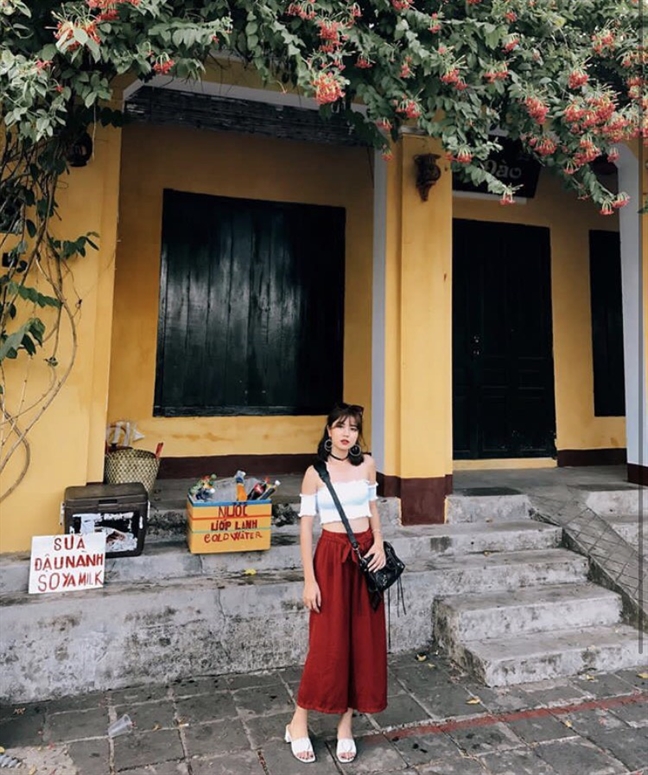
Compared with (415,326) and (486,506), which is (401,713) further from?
(415,326)

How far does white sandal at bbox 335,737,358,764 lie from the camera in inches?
100

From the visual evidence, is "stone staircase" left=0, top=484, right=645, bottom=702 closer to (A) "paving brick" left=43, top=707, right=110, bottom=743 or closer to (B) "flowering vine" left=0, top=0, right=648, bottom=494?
(A) "paving brick" left=43, top=707, right=110, bottom=743

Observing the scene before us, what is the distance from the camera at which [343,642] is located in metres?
2.56

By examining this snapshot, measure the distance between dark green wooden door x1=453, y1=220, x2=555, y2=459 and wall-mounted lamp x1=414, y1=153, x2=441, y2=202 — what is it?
1.89 meters

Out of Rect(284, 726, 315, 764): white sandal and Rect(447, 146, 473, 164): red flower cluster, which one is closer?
Rect(284, 726, 315, 764): white sandal

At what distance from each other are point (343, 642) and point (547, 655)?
1.43 metres

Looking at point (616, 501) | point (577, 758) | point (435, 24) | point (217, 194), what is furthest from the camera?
point (217, 194)

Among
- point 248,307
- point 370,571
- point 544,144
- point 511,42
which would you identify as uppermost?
point 511,42

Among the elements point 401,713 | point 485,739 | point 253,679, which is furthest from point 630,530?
point 253,679

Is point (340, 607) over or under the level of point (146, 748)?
over

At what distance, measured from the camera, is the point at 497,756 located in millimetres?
2594

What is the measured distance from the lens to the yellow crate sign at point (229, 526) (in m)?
3.58

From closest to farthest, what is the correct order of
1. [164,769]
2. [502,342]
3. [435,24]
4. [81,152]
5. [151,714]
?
1. [164,769]
2. [151,714]
3. [435,24]
4. [81,152]
5. [502,342]

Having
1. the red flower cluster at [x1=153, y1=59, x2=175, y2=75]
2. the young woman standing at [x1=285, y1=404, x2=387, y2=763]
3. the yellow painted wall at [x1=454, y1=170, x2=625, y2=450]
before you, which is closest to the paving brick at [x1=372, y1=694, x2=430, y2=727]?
the young woman standing at [x1=285, y1=404, x2=387, y2=763]
